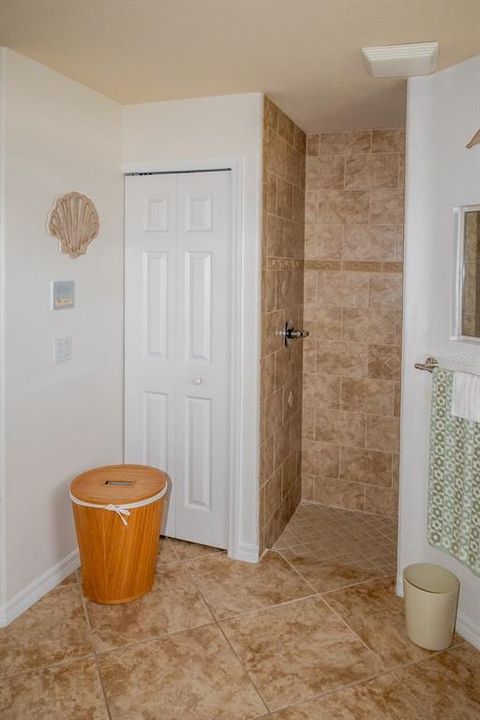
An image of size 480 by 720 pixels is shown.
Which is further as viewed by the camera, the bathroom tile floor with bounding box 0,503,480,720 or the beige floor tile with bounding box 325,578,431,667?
the beige floor tile with bounding box 325,578,431,667

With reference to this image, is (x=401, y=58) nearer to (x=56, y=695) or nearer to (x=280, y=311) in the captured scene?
(x=280, y=311)

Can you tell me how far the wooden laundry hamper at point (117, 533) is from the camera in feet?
9.02

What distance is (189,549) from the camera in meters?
3.43

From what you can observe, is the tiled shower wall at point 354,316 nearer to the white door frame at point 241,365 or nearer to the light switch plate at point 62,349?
the white door frame at point 241,365

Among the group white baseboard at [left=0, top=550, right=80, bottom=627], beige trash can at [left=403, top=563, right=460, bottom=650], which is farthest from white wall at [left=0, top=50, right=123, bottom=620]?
beige trash can at [left=403, top=563, right=460, bottom=650]

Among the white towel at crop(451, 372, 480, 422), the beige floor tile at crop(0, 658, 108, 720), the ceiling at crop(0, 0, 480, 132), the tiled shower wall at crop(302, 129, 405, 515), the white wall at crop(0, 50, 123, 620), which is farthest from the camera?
the tiled shower wall at crop(302, 129, 405, 515)

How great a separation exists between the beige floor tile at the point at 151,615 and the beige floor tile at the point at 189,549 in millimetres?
264

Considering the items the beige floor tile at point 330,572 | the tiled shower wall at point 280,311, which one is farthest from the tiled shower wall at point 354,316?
the beige floor tile at point 330,572

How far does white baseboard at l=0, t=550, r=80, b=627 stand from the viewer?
2.70 meters

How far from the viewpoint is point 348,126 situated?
3.67 m

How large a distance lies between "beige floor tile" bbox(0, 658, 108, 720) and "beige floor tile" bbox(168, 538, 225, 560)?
96 cm

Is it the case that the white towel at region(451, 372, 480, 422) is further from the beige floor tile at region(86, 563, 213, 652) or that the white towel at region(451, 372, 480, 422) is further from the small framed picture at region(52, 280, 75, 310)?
the small framed picture at region(52, 280, 75, 310)

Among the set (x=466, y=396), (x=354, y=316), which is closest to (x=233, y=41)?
(x=466, y=396)

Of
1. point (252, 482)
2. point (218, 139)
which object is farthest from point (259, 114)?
point (252, 482)
